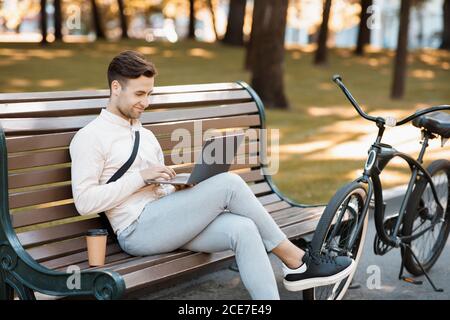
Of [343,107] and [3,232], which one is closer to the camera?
[3,232]

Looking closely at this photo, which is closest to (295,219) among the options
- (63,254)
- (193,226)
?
(193,226)

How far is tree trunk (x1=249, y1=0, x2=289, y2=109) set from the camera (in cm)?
1385

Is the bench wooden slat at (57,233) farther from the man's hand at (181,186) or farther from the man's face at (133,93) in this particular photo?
the man's face at (133,93)

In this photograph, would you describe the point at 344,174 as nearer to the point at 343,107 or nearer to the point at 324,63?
the point at 343,107

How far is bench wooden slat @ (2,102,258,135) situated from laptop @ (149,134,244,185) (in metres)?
0.61

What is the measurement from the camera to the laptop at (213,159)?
3.81 meters

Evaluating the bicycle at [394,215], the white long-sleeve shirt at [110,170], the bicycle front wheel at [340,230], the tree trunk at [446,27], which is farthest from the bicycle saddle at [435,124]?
the tree trunk at [446,27]

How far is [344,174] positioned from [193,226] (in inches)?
192

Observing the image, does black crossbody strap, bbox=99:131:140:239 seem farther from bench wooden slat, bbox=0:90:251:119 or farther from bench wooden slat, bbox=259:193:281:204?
bench wooden slat, bbox=259:193:281:204

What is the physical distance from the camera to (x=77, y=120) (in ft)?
13.9

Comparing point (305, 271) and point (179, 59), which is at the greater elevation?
point (305, 271)

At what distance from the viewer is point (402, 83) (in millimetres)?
17281
